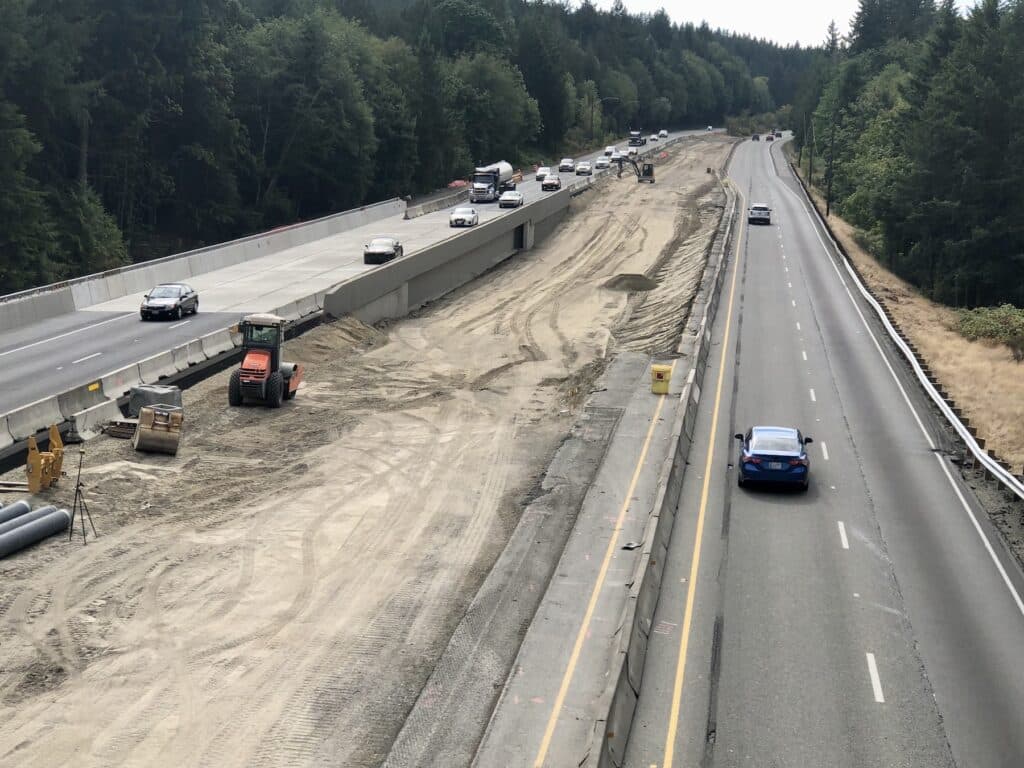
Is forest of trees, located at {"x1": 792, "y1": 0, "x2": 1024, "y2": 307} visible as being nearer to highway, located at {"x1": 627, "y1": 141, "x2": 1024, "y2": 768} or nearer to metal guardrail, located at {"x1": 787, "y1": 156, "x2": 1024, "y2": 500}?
metal guardrail, located at {"x1": 787, "y1": 156, "x2": 1024, "y2": 500}

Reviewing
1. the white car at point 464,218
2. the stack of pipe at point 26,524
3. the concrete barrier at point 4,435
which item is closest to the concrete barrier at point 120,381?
the concrete barrier at point 4,435

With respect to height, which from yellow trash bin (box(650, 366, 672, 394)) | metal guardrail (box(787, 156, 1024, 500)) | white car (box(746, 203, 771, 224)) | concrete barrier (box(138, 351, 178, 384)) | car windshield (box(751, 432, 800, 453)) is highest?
concrete barrier (box(138, 351, 178, 384))

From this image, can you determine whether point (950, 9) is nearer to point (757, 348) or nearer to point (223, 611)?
point (757, 348)

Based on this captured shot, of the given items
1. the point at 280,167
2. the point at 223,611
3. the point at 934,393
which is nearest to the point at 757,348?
the point at 934,393

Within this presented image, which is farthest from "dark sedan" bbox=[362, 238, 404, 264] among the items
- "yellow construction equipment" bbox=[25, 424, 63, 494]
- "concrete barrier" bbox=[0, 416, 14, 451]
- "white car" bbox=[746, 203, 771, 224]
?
"white car" bbox=[746, 203, 771, 224]

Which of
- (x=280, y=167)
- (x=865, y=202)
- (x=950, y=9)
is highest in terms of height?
(x=950, y=9)

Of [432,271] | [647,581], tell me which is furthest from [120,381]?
[432,271]

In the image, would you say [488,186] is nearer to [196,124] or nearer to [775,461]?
[196,124]
